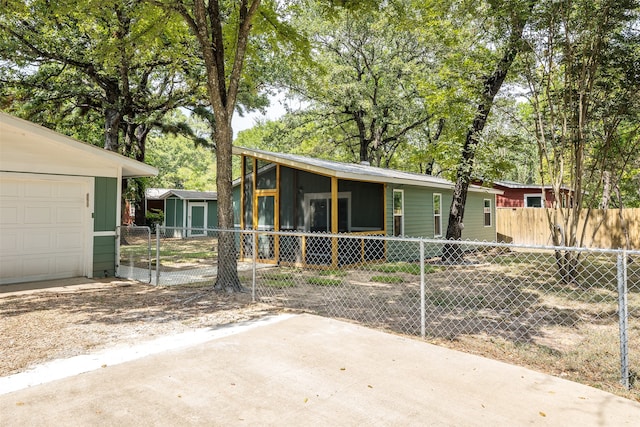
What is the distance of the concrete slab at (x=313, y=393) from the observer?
2709 millimetres

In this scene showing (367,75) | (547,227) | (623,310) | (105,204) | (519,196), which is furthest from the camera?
(519,196)

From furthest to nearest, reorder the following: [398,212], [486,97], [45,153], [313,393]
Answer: [398,212], [486,97], [45,153], [313,393]

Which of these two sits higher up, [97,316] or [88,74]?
[88,74]

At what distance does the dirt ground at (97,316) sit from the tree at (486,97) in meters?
7.44

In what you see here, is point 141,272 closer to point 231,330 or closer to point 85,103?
point 231,330

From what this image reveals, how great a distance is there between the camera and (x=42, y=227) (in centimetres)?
793

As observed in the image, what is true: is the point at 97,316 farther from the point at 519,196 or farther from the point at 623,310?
the point at 519,196

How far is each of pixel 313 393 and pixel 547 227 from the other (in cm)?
1800

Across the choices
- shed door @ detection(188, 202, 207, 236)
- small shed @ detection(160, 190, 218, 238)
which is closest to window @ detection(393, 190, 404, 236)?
small shed @ detection(160, 190, 218, 238)

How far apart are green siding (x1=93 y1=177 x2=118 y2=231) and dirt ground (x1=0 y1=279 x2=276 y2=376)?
1.47 m

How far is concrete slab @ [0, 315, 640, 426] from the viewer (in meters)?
2.71

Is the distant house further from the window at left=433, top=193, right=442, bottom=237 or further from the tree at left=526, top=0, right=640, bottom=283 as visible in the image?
the tree at left=526, top=0, right=640, bottom=283

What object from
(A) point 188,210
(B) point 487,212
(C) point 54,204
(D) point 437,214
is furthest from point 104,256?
(A) point 188,210

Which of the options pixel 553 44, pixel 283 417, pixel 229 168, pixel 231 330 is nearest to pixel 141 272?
pixel 229 168
